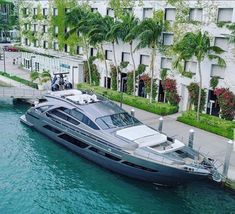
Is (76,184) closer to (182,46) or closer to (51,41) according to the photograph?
(182,46)

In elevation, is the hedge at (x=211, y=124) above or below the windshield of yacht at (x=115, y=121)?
below

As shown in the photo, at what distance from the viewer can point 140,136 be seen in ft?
68.9

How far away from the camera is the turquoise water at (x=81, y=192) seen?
1764 centimetres

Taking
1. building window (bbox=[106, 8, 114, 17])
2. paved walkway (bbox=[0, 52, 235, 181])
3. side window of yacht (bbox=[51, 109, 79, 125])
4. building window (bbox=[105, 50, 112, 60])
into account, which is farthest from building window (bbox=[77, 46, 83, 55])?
side window of yacht (bbox=[51, 109, 79, 125])

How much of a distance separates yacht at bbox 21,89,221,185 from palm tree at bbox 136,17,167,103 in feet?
30.2

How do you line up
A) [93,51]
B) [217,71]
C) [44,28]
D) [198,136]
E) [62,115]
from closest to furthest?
[62,115] < [198,136] < [217,71] < [93,51] < [44,28]

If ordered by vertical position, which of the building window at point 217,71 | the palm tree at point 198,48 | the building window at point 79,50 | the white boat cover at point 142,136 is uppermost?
the palm tree at point 198,48

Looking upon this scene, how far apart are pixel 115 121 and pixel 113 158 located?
10.1 feet

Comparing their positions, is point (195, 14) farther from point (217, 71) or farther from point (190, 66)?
point (217, 71)

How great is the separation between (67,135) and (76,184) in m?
5.01

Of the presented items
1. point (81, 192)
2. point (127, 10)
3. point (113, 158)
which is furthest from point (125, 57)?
point (81, 192)

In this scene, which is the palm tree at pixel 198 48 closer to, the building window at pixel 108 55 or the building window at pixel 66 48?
the building window at pixel 108 55

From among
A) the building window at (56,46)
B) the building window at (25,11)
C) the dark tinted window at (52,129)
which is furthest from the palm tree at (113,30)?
the building window at (25,11)

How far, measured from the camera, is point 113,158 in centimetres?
2066
